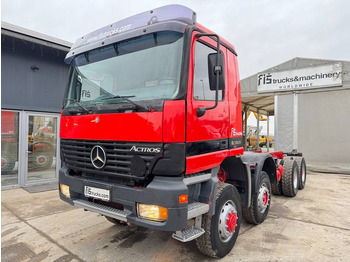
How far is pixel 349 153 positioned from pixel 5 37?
12.6 m

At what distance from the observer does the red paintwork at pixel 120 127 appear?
2.28 m

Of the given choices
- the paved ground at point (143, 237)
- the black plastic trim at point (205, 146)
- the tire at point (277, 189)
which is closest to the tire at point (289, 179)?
the tire at point (277, 189)

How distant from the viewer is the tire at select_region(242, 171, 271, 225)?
151 inches

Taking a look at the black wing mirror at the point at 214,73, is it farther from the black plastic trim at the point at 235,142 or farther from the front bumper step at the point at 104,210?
the front bumper step at the point at 104,210

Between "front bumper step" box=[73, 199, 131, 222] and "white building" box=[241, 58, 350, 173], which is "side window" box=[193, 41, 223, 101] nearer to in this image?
"front bumper step" box=[73, 199, 131, 222]

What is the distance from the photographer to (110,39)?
284cm

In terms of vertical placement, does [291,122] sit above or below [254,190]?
above

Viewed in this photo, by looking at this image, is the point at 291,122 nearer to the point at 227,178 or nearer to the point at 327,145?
the point at 327,145

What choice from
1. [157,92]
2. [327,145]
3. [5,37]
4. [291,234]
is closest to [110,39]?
[157,92]

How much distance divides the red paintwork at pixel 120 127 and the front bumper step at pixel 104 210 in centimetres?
76

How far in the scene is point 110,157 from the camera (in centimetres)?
256

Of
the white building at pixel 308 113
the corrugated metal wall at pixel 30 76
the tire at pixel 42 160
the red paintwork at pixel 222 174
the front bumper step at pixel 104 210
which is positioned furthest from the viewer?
the white building at pixel 308 113

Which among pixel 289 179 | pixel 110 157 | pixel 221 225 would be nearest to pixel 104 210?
pixel 110 157

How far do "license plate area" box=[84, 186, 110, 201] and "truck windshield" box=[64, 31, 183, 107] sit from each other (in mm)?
964
